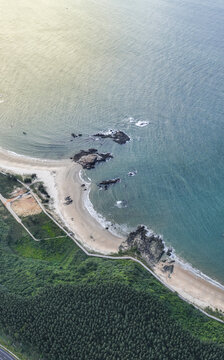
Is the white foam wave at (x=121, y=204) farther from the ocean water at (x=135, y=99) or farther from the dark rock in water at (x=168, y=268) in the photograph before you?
the dark rock in water at (x=168, y=268)

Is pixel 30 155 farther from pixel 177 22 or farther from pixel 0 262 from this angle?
pixel 177 22

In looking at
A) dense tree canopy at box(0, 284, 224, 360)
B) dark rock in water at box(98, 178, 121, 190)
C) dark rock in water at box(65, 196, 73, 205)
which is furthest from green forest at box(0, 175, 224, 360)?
dark rock in water at box(98, 178, 121, 190)

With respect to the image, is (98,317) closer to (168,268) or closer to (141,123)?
(168,268)

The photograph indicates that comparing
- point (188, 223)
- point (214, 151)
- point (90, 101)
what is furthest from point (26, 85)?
point (188, 223)

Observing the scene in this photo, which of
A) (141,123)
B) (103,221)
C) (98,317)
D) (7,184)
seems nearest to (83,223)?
(103,221)

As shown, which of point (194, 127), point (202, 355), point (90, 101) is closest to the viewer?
point (202, 355)
